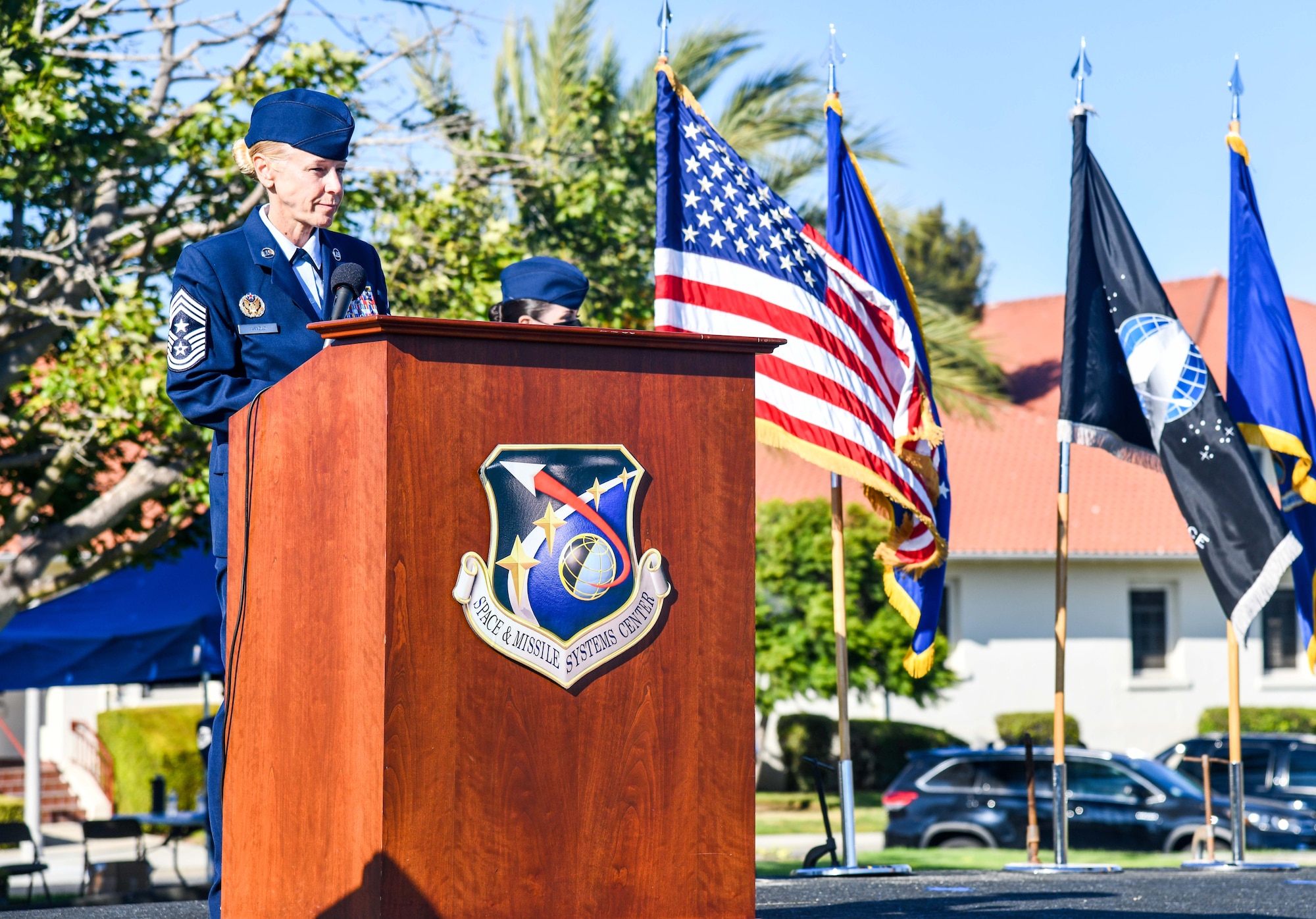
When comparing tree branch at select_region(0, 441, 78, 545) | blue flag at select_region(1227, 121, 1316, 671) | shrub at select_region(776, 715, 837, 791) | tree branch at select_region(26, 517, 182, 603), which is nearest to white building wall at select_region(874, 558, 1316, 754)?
shrub at select_region(776, 715, 837, 791)

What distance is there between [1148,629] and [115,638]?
76.0 ft

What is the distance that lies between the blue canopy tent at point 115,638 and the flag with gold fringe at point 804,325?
15.7 ft

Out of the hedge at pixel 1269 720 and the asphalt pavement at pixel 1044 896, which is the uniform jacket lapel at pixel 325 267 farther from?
the hedge at pixel 1269 720

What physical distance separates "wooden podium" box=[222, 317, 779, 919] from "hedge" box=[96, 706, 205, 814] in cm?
2036

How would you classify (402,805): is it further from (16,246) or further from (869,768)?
(869,768)

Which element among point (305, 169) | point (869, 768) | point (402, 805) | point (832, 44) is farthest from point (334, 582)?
point (869, 768)

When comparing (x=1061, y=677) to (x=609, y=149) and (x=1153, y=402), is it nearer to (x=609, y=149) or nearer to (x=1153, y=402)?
(x=1153, y=402)

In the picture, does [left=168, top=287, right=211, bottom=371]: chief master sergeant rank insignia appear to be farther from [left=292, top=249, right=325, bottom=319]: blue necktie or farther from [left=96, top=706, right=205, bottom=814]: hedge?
[left=96, top=706, right=205, bottom=814]: hedge

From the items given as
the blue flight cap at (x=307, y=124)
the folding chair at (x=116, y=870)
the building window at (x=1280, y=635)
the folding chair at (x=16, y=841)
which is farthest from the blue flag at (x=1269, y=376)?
the building window at (x=1280, y=635)

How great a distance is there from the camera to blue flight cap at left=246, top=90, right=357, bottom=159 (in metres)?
3.04

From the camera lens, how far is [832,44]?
7.98m

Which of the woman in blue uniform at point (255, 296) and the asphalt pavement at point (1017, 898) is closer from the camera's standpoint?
the woman in blue uniform at point (255, 296)

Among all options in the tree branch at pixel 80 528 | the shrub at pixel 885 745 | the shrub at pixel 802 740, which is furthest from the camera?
the shrub at pixel 802 740

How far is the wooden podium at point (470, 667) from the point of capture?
94.1 inches
